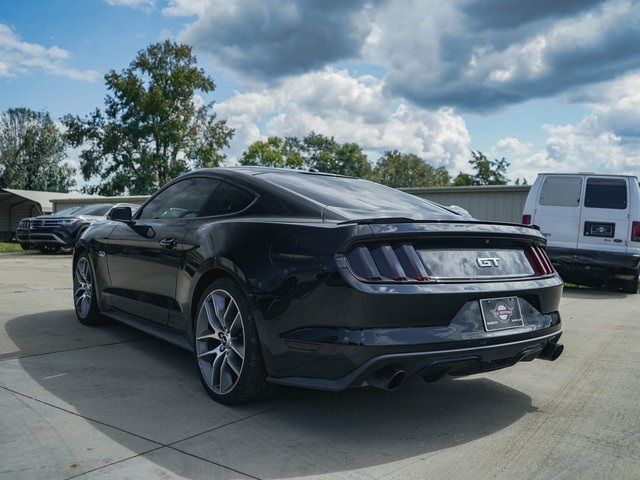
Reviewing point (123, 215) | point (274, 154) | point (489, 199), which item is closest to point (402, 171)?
point (274, 154)

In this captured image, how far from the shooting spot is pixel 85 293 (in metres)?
5.83

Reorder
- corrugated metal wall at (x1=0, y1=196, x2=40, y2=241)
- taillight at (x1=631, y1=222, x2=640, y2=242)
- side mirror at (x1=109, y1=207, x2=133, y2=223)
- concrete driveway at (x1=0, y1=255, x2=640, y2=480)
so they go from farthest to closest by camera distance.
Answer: corrugated metal wall at (x1=0, y1=196, x2=40, y2=241)
taillight at (x1=631, y1=222, x2=640, y2=242)
side mirror at (x1=109, y1=207, x2=133, y2=223)
concrete driveway at (x1=0, y1=255, x2=640, y2=480)

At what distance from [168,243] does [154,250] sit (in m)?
0.28

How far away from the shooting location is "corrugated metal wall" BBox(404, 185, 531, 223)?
692 inches

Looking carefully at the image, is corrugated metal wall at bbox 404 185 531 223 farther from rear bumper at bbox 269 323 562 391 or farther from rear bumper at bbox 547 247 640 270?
rear bumper at bbox 269 323 562 391

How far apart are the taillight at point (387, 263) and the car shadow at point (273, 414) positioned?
0.56 meters

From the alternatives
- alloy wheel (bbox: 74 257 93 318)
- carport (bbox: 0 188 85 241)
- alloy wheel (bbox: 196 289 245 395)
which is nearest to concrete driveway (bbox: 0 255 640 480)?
alloy wheel (bbox: 196 289 245 395)

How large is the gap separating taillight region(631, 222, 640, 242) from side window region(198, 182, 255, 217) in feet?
26.3

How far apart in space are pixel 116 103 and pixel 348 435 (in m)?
46.5

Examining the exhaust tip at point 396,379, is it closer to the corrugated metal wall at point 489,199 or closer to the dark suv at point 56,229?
the corrugated metal wall at point 489,199

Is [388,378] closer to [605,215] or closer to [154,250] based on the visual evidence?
[154,250]

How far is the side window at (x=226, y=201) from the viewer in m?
3.86

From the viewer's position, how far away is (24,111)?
73250mm

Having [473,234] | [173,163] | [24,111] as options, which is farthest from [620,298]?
[24,111]
